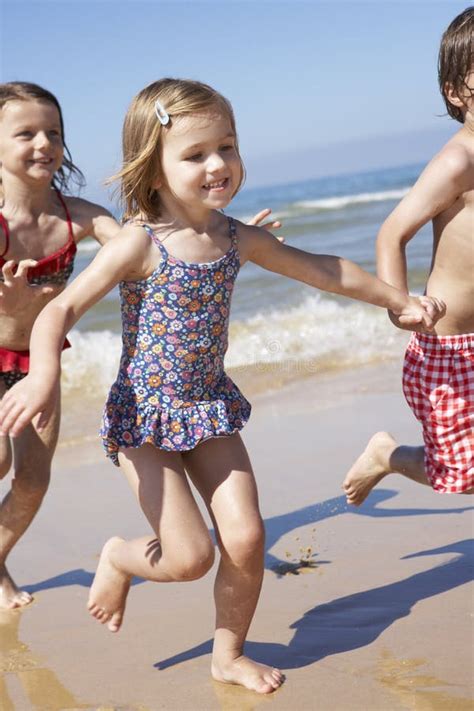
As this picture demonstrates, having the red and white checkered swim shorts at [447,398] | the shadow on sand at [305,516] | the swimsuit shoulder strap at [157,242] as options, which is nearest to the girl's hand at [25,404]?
the swimsuit shoulder strap at [157,242]

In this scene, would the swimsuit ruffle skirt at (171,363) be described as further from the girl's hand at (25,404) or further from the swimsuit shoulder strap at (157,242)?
the girl's hand at (25,404)

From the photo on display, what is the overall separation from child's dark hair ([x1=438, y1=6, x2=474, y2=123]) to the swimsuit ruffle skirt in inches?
38.5

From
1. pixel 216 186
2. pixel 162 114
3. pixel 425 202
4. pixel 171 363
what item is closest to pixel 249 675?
pixel 171 363

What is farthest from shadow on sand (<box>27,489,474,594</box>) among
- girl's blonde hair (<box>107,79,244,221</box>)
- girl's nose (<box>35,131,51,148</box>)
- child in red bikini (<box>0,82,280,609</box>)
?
girl's nose (<box>35,131,51,148</box>)

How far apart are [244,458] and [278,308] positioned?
645 cm

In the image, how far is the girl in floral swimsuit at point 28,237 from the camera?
3.77 m

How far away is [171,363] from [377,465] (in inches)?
44.8

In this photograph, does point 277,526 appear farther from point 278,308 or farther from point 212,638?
point 278,308

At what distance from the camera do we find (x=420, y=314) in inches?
126

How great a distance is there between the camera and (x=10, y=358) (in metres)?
3.84

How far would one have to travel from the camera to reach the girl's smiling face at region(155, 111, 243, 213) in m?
3.00

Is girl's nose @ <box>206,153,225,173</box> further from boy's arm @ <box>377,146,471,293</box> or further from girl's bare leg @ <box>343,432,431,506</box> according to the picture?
girl's bare leg @ <box>343,432,431,506</box>

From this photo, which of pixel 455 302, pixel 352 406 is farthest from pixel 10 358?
pixel 352 406

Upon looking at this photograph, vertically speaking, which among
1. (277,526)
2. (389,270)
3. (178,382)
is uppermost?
(389,270)
